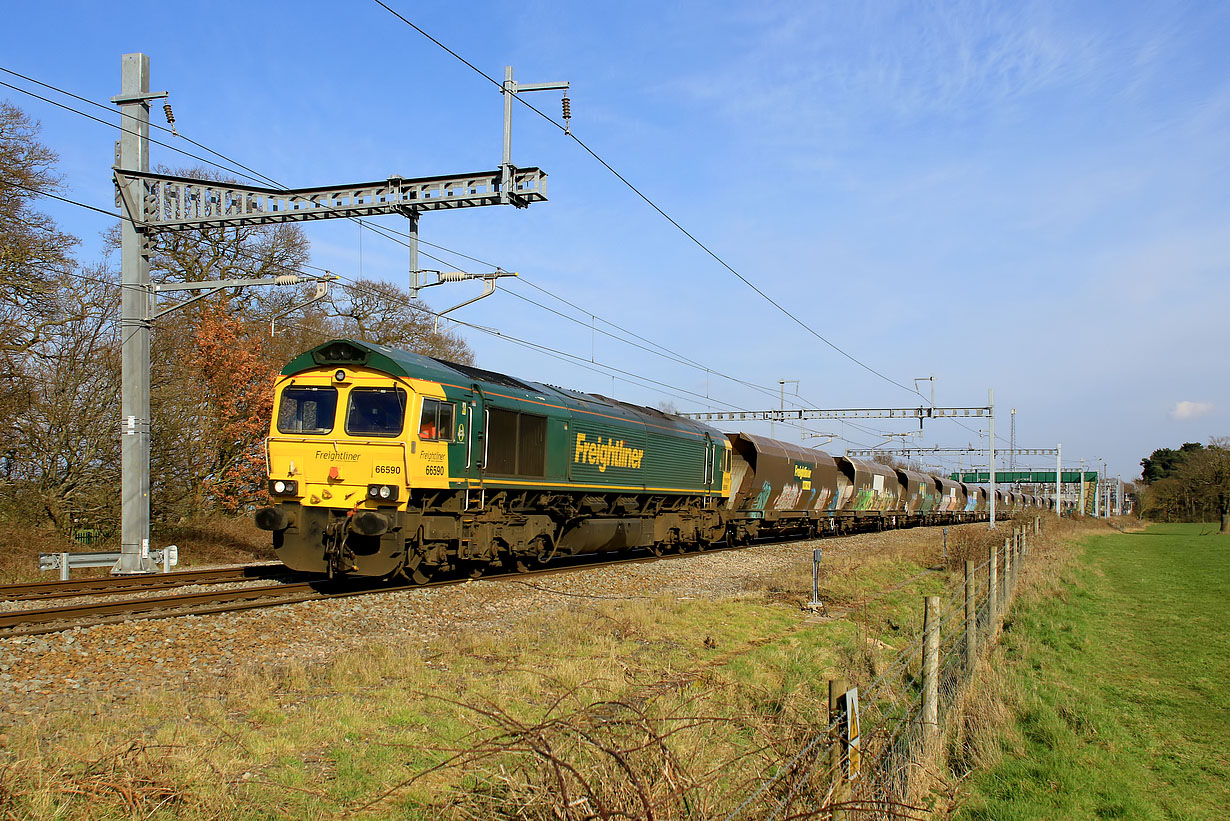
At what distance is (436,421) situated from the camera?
13664 mm

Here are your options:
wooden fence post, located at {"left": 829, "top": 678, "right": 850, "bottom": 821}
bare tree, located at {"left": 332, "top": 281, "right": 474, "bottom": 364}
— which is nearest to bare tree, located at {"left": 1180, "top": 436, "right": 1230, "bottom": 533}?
bare tree, located at {"left": 332, "top": 281, "right": 474, "bottom": 364}

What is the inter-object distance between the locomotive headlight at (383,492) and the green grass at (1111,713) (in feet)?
28.4

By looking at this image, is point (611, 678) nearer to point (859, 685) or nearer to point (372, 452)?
point (859, 685)

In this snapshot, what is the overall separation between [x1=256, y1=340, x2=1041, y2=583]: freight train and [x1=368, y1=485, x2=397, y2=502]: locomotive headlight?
0.02 meters

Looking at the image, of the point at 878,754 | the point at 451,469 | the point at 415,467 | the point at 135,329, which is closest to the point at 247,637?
the point at 415,467

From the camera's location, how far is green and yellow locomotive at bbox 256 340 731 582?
1298 centimetres

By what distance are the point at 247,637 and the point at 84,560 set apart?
8304 mm

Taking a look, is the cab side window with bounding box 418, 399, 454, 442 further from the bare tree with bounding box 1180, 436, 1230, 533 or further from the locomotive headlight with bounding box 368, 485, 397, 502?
the bare tree with bounding box 1180, 436, 1230, 533

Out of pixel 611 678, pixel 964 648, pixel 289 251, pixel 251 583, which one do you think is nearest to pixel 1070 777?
pixel 964 648

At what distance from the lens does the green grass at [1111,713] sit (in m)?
6.73

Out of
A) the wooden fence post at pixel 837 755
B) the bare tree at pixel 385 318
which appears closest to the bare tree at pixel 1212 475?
the bare tree at pixel 385 318

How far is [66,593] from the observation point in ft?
42.0

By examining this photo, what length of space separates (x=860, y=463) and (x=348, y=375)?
2923 cm

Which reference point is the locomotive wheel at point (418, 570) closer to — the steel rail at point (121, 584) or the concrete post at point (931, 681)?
the steel rail at point (121, 584)
